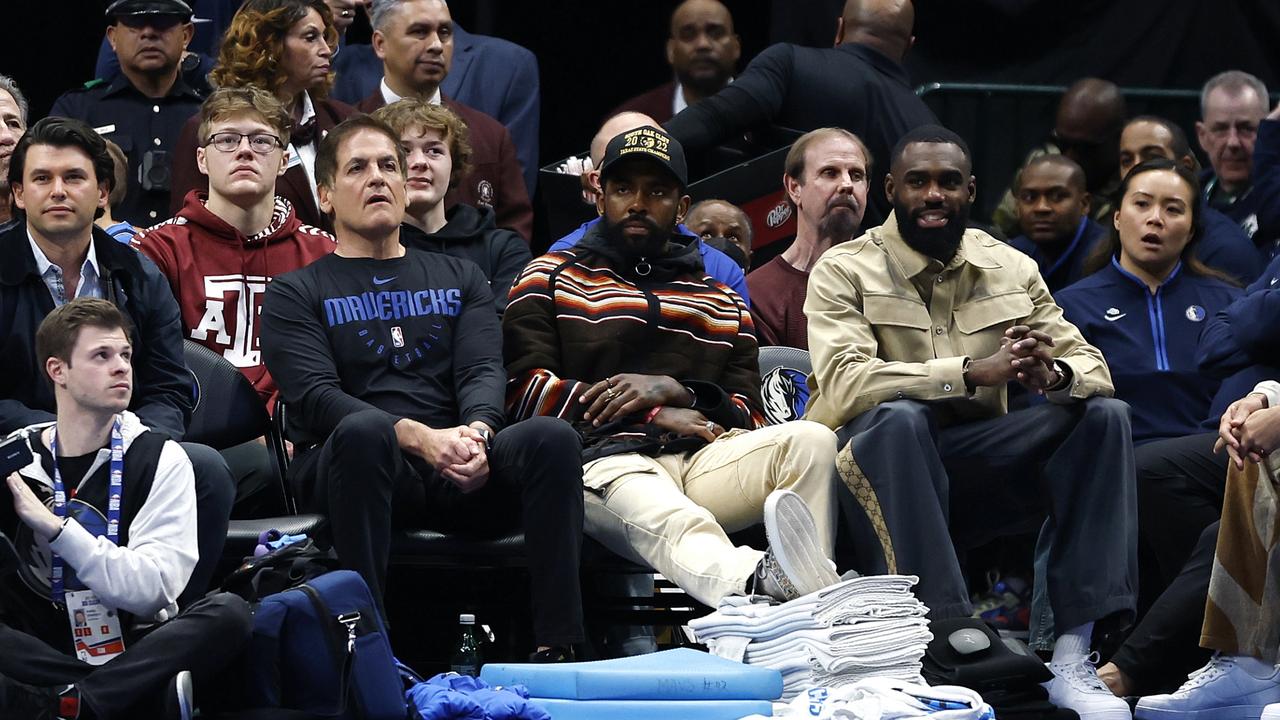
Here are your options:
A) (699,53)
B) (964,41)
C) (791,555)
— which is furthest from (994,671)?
(964,41)

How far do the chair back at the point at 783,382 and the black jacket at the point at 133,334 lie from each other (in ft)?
5.51

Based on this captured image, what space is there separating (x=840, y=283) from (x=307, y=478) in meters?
1.51

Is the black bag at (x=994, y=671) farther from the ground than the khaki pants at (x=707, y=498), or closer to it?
closer to it

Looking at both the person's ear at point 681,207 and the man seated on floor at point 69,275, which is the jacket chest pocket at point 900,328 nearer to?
the person's ear at point 681,207

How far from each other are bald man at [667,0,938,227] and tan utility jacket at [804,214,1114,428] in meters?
1.64

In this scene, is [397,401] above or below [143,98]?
below

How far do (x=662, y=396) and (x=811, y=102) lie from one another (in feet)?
7.28

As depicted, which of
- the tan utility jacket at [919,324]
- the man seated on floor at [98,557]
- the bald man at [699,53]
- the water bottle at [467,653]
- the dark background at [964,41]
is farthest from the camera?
the dark background at [964,41]

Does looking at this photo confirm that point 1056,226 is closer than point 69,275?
No

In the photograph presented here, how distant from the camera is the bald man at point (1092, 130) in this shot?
25.0 feet

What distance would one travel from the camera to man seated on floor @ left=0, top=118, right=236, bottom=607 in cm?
498

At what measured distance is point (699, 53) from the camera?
7.73 metres

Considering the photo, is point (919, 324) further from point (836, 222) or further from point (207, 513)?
point (207, 513)

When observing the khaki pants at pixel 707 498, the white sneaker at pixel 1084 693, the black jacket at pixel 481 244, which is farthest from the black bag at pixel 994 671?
the black jacket at pixel 481 244
